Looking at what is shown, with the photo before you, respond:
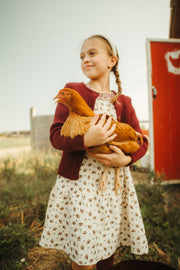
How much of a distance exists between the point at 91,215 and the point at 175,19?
4.09 meters

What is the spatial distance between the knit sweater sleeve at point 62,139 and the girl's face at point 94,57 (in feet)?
0.96

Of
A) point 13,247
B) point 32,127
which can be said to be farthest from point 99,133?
point 32,127

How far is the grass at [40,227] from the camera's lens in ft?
5.48

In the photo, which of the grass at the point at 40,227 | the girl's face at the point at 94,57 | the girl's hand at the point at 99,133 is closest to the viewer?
the girl's hand at the point at 99,133

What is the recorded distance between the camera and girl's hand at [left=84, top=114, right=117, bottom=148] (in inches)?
34.0

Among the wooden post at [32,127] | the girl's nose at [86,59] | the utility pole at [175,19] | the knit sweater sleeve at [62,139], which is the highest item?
the utility pole at [175,19]

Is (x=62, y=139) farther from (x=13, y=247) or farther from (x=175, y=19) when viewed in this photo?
(x=175, y=19)

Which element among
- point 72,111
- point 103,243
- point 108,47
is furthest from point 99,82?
point 103,243

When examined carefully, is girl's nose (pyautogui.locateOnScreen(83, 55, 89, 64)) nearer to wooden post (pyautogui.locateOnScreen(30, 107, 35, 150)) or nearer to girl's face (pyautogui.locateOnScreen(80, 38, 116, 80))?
girl's face (pyautogui.locateOnScreen(80, 38, 116, 80))

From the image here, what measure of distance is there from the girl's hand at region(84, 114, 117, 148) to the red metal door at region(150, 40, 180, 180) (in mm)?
2589

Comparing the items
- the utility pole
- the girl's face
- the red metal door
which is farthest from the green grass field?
the utility pole

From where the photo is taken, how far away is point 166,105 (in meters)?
3.32

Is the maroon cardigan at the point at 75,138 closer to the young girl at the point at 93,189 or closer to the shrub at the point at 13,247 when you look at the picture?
the young girl at the point at 93,189

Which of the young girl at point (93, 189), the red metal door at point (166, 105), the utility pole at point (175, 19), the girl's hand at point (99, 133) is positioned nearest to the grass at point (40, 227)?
the red metal door at point (166, 105)
